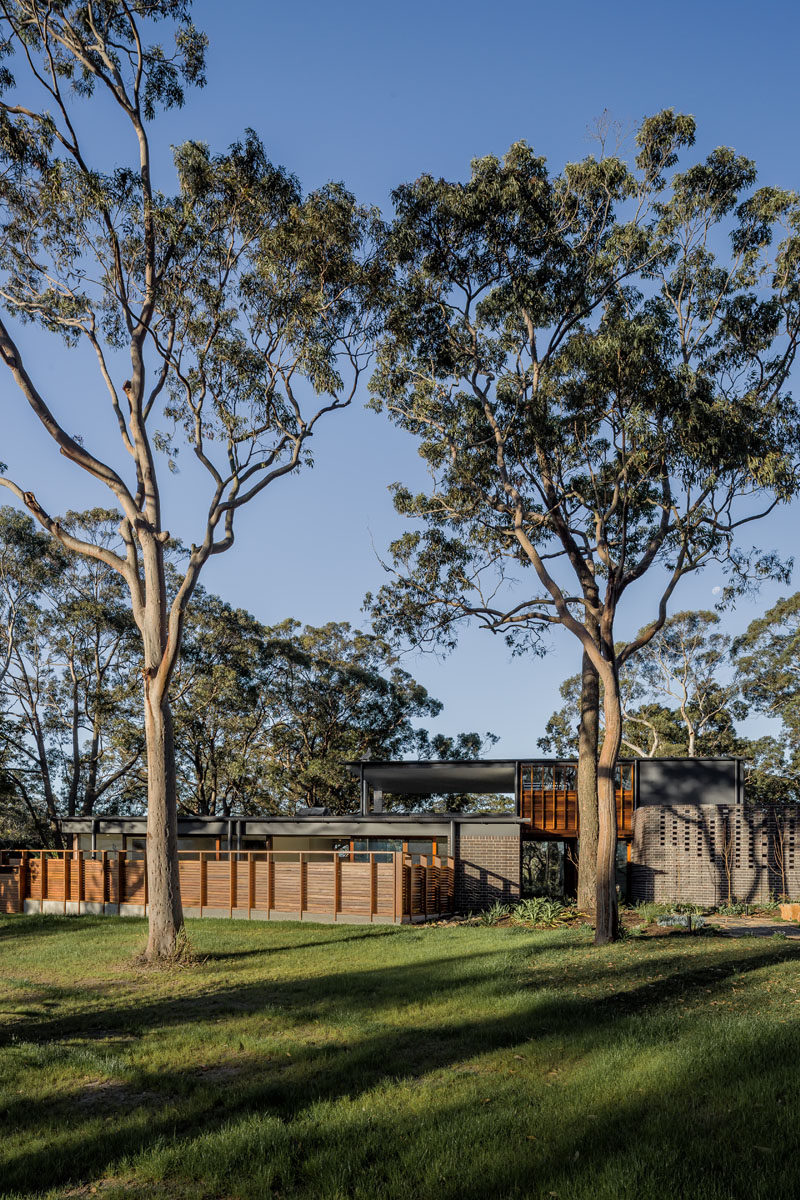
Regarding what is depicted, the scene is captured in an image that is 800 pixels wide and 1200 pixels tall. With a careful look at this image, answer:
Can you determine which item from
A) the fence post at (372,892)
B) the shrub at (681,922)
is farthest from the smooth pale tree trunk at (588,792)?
the fence post at (372,892)

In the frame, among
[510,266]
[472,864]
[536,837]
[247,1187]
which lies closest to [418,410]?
[510,266]

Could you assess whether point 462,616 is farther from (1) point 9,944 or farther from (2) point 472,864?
(1) point 9,944

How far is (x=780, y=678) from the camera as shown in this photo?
1496 inches

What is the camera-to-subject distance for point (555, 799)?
85.6 feet

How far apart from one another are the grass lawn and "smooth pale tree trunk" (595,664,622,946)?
132 centimetres

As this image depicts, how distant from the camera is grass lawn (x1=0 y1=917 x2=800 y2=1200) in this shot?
17.4 feet

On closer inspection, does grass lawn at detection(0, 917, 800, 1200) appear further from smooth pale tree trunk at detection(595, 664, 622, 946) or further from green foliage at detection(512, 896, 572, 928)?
green foliage at detection(512, 896, 572, 928)

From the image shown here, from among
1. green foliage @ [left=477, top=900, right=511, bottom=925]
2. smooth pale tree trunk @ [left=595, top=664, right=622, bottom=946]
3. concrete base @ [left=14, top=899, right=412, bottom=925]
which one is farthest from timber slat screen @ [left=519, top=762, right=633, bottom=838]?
smooth pale tree trunk @ [left=595, top=664, right=622, bottom=946]

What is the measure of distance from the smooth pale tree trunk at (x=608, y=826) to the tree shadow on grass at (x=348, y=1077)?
10.1 feet

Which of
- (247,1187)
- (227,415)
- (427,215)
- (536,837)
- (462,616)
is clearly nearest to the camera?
(247,1187)

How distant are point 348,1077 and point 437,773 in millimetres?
19979

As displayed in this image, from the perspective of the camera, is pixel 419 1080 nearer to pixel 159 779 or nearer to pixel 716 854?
pixel 159 779

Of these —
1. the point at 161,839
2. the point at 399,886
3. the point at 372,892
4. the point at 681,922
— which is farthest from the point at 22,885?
the point at 681,922

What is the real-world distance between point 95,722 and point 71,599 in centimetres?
458
